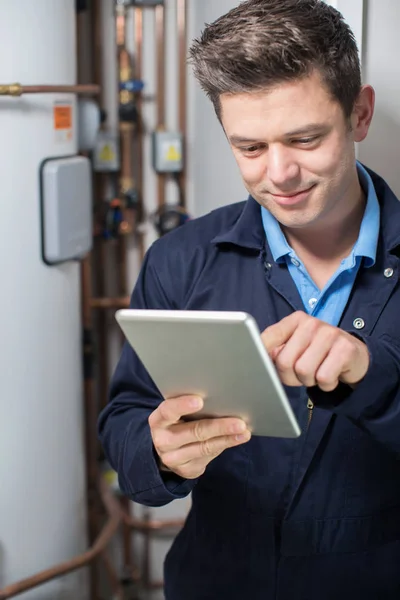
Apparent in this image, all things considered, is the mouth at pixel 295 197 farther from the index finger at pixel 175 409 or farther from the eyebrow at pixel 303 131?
the index finger at pixel 175 409

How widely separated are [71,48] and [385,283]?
3.77 feet

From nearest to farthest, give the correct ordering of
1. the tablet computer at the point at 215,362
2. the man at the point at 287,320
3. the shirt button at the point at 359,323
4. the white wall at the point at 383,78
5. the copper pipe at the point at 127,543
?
1. the tablet computer at the point at 215,362
2. the man at the point at 287,320
3. the shirt button at the point at 359,323
4. the white wall at the point at 383,78
5. the copper pipe at the point at 127,543

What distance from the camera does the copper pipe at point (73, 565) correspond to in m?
1.83

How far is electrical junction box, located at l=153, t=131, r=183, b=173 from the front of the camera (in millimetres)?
2377

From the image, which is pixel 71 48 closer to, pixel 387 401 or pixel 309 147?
pixel 309 147

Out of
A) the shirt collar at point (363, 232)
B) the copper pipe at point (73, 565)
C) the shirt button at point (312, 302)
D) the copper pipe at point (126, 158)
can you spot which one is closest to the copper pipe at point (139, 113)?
the copper pipe at point (126, 158)

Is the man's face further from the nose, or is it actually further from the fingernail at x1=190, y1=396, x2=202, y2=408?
the fingernail at x1=190, y1=396, x2=202, y2=408

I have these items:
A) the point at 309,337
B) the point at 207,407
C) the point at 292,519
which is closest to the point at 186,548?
the point at 292,519

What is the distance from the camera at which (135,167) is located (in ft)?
8.19

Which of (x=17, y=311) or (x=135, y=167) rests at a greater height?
(x=135, y=167)

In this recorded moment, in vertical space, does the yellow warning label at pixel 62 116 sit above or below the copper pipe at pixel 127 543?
above

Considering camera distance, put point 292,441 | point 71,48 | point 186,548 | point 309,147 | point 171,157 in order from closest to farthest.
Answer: point 309,147
point 292,441
point 186,548
point 71,48
point 171,157

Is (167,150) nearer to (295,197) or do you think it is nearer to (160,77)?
(160,77)

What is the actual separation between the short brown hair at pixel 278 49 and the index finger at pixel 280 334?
0.33 metres
